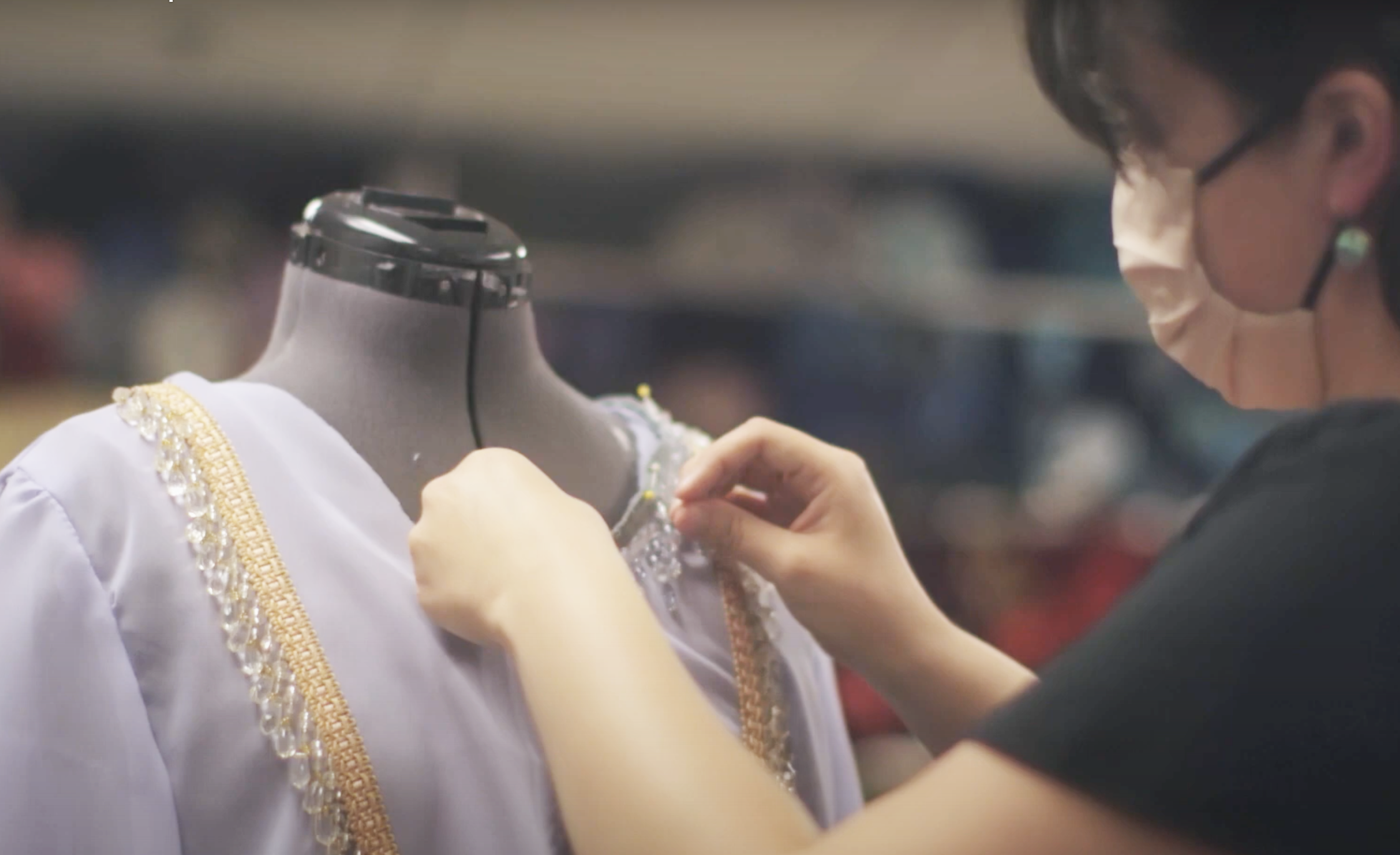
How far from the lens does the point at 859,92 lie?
181cm

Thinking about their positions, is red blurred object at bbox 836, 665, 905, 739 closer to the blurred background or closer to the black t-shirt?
the blurred background

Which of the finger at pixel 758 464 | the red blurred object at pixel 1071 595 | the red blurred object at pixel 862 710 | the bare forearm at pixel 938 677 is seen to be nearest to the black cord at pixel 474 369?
the finger at pixel 758 464

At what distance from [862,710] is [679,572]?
1.96 feet

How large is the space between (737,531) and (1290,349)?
0.28 meters

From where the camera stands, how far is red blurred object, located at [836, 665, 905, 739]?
45.3 inches

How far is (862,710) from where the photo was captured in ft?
3.99

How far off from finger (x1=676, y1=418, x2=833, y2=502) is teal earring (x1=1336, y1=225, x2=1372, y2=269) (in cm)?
27

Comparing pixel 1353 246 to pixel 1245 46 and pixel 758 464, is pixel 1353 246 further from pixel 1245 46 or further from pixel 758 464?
pixel 758 464

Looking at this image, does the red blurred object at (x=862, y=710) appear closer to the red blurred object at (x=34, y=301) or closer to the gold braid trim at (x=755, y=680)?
the gold braid trim at (x=755, y=680)

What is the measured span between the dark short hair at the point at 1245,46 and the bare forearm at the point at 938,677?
28 centimetres

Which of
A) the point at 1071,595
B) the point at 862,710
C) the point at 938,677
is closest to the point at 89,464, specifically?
the point at 938,677

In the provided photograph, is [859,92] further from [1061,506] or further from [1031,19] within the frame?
[1031,19]

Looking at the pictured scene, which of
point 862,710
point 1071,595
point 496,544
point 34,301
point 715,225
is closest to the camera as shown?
point 496,544

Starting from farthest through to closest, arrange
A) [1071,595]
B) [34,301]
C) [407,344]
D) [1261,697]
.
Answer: [1071,595], [34,301], [407,344], [1261,697]
